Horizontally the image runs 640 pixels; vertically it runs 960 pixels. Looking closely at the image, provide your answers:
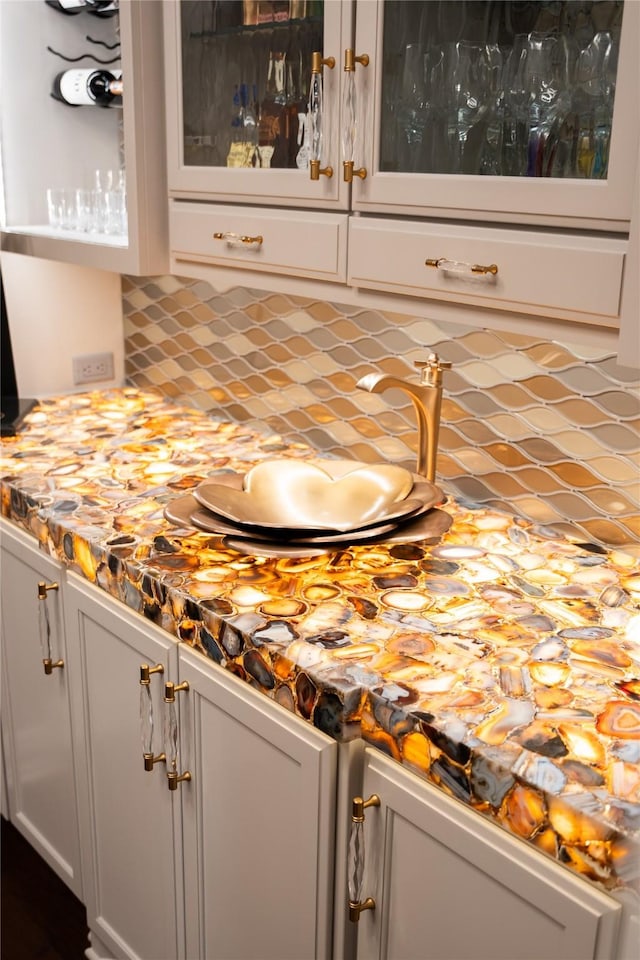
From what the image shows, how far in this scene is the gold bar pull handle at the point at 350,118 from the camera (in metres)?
1.37

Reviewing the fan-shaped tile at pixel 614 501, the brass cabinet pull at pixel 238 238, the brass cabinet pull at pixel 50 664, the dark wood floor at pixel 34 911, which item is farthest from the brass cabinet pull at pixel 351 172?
the dark wood floor at pixel 34 911

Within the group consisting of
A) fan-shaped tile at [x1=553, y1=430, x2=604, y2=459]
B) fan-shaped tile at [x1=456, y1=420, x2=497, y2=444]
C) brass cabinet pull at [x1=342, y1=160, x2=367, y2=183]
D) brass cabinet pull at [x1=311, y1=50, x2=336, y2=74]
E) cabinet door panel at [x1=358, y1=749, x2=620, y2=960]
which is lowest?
cabinet door panel at [x1=358, y1=749, x2=620, y2=960]

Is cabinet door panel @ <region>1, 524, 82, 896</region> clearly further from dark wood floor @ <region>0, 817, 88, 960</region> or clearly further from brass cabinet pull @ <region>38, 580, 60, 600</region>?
dark wood floor @ <region>0, 817, 88, 960</region>

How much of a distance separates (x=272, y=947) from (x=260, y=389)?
1220 mm

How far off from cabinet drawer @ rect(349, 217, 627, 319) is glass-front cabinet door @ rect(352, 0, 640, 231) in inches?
1.0

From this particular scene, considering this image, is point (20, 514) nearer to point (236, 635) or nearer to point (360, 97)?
point (236, 635)

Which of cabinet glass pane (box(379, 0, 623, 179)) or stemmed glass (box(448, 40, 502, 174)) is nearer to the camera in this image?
cabinet glass pane (box(379, 0, 623, 179))

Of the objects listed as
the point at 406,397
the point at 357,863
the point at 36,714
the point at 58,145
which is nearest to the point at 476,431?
the point at 406,397

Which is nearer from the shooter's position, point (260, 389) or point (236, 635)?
point (236, 635)

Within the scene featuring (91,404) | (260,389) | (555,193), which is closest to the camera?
(555,193)

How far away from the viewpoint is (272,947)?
1.32 meters

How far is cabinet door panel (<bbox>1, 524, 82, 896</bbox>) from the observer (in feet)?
5.74

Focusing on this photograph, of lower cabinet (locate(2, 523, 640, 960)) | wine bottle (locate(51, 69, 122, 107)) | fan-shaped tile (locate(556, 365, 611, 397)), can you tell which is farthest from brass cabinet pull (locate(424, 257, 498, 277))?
wine bottle (locate(51, 69, 122, 107))

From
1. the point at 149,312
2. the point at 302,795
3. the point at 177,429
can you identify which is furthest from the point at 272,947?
the point at 149,312
